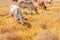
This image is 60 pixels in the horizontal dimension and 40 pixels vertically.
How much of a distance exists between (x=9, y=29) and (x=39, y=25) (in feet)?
7.15

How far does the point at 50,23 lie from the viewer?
14789 millimetres

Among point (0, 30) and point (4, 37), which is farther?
point (0, 30)

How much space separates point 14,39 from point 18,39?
22 cm

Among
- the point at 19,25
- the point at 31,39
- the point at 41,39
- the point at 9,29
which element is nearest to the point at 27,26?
the point at 19,25


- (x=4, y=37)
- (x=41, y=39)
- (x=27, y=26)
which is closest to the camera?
(x=41, y=39)

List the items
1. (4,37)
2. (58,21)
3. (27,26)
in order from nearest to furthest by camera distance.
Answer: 1. (4,37)
2. (27,26)
3. (58,21)

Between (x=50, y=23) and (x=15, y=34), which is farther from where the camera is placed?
(x=50, y=23)

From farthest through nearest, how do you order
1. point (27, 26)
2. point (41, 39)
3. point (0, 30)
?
point (27, 26) → point (0, 30) → point (41, 39)

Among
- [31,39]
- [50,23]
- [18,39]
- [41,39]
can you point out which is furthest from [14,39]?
[50,23]

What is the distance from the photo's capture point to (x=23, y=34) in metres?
11.8

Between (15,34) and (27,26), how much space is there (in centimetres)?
302

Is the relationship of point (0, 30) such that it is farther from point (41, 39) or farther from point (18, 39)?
point (41, 39)

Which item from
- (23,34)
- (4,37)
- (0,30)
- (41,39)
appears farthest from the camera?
(0,30)

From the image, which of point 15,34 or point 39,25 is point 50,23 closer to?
point 39,25
